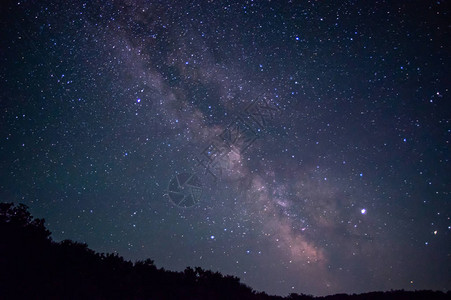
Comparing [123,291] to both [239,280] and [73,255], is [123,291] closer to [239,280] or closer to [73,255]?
[73,255]

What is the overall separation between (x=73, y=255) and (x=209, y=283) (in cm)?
434

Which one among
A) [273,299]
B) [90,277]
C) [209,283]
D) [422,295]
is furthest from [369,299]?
[90,277]

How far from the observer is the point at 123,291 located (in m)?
6.70

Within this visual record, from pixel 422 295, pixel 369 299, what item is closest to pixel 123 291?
pixel 369 299

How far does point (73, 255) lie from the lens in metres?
7.36

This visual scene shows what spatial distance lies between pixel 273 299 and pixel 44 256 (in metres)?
7.70

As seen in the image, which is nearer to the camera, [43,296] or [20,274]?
[43,296]

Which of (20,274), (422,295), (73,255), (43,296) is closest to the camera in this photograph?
(43,296)

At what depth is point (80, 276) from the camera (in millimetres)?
6613

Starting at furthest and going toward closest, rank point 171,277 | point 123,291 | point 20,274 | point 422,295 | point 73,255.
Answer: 1. point 422,295
2. point 171,277
3. point 73,255
4. point 123,291
5. point 20,274

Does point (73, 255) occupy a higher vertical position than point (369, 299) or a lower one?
higher

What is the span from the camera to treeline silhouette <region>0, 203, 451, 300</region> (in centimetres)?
593

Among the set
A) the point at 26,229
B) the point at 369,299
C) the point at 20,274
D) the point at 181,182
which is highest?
the point at 181,182

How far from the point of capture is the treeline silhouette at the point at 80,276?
5.93m
